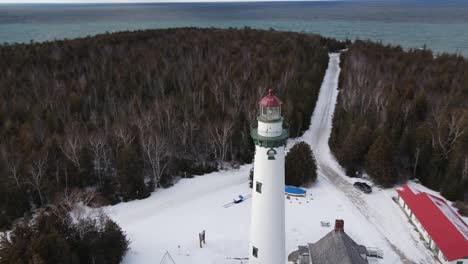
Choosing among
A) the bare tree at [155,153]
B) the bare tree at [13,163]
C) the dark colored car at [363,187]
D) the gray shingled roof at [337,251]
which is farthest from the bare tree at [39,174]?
the dark colored car at [363,187]

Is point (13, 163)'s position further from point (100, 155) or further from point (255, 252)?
point (255, 252)

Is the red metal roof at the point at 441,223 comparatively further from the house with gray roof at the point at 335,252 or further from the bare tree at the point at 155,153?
the bare tree at the point at 155,153

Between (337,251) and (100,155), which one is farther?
(100,155)

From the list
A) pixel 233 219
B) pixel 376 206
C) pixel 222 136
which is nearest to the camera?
pixel 233 219

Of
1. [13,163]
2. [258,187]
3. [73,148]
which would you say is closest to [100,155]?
[73,148]

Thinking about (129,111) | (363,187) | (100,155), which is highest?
(129,111)

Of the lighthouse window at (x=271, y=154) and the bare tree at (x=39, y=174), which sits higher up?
the lighthouse window at (x=271, y=154)
